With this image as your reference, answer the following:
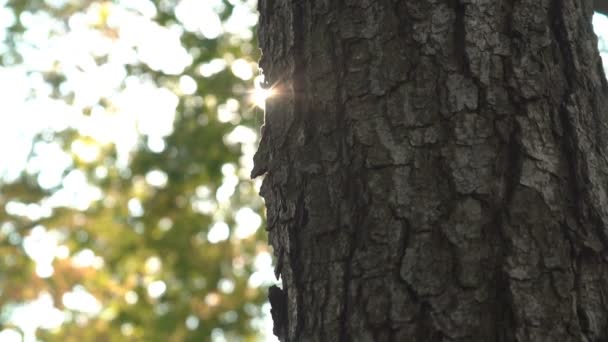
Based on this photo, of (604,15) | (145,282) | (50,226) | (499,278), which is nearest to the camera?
(499,278)

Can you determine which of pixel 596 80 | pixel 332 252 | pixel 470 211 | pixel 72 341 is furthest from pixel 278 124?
pixel 72 341

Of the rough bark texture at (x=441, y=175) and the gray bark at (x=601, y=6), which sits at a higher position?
the gray bark at (x=601, y=6)

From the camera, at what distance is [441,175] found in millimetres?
1407

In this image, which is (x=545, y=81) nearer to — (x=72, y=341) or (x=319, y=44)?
(x=319, y=44)

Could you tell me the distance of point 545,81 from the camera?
58.3 inches

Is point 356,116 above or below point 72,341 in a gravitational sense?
below

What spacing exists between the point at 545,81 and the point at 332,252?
0.44 meters

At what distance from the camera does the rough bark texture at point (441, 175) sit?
1349mm

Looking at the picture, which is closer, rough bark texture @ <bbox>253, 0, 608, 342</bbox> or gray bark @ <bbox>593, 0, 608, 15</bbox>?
rough bark texture @ <bbox>253, 0, 608, 342</bbox>

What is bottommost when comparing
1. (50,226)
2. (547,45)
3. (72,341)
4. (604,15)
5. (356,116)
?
(356,116)

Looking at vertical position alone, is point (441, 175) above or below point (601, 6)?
below

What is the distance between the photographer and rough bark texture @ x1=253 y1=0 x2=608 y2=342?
4.42 feet

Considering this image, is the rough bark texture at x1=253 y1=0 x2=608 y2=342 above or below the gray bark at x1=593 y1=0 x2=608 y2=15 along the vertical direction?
below

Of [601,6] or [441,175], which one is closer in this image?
[441,175]
